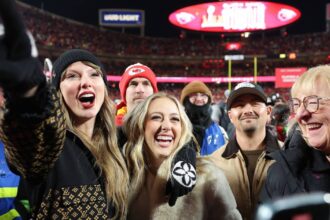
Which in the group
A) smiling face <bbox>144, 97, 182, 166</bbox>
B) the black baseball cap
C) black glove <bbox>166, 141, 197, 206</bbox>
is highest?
the black baseball cap

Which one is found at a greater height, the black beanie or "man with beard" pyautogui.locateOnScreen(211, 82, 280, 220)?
the black beanie

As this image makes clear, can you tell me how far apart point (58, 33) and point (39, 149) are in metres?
→ 37.4

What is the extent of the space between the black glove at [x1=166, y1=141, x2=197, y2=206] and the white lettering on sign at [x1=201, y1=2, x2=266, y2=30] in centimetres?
3275

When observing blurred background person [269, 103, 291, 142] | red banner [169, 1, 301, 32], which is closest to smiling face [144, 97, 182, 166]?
blurred background person [269, 103, 291, 142]

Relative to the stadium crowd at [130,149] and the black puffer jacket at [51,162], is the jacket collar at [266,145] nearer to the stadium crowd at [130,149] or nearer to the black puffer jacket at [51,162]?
the stadium crowd at [130,149]

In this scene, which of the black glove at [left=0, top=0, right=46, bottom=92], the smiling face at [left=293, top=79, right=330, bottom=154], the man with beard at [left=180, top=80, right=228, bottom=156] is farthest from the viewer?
the man with beard at [left=180, top=80, right=228, bottom=156]

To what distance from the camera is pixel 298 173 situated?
2.19m

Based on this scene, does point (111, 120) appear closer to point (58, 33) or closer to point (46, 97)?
point (46, 97)

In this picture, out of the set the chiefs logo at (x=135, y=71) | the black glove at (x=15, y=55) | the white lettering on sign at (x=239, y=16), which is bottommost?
the black glove at (x=15, y=55)

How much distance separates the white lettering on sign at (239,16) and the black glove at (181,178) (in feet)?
107

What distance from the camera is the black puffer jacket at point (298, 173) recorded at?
83.5 inches

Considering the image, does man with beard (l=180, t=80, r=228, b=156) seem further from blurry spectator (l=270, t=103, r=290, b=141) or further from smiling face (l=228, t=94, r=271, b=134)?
blurry spectator (l=270, t=103, r=290, b=141)

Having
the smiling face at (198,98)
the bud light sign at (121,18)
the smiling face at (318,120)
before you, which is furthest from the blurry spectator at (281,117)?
the bud light sign at (121,18)

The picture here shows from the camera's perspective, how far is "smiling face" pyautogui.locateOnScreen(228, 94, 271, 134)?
11.0ft
